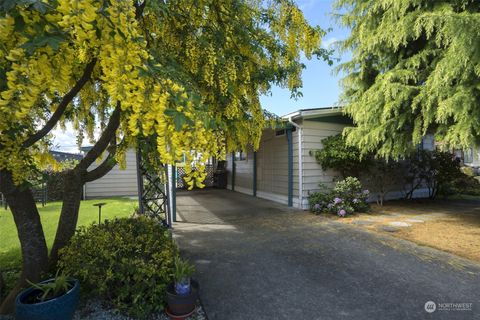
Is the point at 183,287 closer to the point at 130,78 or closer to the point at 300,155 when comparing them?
the point at 130,78

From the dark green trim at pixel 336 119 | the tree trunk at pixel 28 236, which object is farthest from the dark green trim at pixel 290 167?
the tree trunk at pixel 28 236

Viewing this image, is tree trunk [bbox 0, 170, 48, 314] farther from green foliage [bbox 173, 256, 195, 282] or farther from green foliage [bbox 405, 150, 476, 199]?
green foliage [bbox 405, 150, 476, 199]

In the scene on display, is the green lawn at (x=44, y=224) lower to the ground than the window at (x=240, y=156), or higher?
lower

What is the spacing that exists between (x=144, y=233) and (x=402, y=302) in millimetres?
3102

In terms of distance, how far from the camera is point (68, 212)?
3547mm

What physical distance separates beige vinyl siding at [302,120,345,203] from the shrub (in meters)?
5.83

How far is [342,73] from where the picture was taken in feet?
24.8

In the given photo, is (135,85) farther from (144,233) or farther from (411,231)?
(411,231)

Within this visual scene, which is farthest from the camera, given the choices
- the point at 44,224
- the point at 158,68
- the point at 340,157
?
the point at 340,157

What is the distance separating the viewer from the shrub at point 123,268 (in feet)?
9.13

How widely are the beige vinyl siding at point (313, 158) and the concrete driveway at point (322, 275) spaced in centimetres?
236

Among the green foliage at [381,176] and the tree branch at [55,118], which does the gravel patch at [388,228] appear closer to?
the green foliage at [381,176]

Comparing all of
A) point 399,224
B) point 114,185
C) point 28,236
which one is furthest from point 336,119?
point 114,185

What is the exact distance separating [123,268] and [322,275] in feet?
8.13
